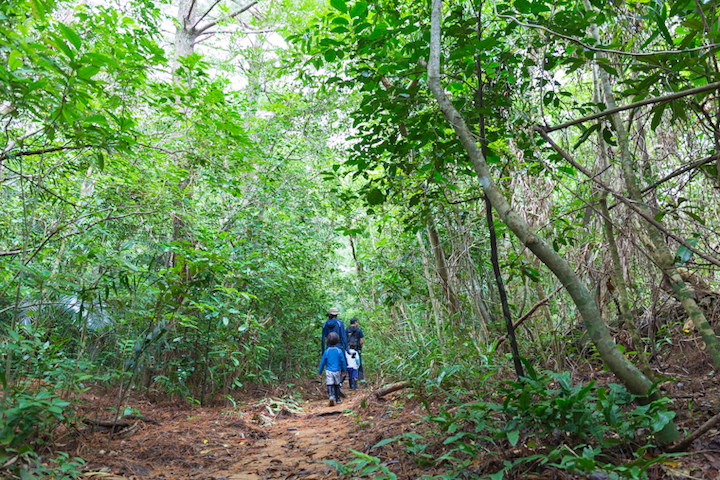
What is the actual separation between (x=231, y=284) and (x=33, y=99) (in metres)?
4.40

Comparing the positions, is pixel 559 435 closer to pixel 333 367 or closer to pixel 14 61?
pixel 14 61

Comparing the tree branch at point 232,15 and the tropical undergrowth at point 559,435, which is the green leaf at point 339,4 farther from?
the tree branch at point 232,15

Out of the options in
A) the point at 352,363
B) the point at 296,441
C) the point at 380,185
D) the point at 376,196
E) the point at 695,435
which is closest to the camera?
the point at 695,435

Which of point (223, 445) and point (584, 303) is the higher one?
point (584, 303)

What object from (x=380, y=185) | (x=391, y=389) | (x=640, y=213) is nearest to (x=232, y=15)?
(x=380, y=185)

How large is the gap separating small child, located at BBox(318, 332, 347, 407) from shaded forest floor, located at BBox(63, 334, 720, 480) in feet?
4.22

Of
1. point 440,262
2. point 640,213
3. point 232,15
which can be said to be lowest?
point 640,213

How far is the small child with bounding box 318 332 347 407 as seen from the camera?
7.23 metres

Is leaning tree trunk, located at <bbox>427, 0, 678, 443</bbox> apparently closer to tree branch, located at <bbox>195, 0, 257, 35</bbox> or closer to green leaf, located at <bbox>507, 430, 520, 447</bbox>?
green leaf, located at <bbox>507, 430, 520, 447</bbox>

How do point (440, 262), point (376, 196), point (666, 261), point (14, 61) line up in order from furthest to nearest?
1. point (440, 262)
2. point (376, 196)
3. point (666, 261)
4. point (14, 61)

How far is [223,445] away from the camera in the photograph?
4254 millimetres

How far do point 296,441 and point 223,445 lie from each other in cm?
76

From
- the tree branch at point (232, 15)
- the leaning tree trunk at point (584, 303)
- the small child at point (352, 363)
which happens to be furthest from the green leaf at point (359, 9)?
the tree branch at point (232, 15)

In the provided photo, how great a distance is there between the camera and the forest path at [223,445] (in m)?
3.27
